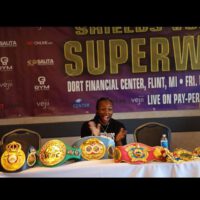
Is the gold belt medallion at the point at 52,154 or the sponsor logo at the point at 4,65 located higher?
the sponsor logo at the point at 4,65

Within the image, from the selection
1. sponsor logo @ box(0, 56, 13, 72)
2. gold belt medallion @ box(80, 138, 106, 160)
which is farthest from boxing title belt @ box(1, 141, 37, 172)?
sponsor logo @ box(0, 56, 13, 72)

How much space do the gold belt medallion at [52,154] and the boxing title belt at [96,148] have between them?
0.69 ft

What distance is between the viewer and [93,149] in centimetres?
307

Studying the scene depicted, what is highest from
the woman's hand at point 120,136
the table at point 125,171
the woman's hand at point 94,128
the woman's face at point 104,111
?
the woman's face at point 104,111

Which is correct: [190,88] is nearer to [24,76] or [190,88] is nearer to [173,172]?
[24,76]

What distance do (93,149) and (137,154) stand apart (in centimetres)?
41

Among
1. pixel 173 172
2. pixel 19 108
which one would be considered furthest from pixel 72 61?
pixel 173 172

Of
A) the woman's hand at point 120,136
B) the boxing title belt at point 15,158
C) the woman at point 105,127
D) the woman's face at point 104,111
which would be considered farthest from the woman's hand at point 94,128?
the boxing title belt at point 15,158

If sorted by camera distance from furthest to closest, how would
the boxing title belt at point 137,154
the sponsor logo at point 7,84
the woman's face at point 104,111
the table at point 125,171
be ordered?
1. the sponsor logo at point 7,84
2. the woman's face at point 104,111
3. the boxing title belt at point 137,154
4. the table at point 125,171

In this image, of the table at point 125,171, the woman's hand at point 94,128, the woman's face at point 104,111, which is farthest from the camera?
the woman's face at point 104,111

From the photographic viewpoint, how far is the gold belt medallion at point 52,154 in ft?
9.36

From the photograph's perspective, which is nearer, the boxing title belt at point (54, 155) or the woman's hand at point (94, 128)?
the boxing title belt at point (54, 155)

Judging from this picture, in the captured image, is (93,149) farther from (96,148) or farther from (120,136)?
(120,136)

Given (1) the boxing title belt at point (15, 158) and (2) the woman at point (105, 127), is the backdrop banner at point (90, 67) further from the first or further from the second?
(1) the boxing title belt at point (15, 158)
